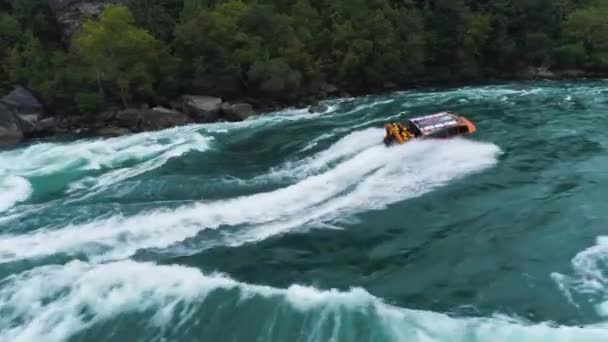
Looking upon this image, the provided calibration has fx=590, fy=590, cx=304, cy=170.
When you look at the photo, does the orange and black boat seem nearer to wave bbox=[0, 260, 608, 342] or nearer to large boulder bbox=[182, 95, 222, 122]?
wave bbox=[0, 260, 608, 342]

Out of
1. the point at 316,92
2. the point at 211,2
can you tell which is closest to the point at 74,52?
the point at 211,2

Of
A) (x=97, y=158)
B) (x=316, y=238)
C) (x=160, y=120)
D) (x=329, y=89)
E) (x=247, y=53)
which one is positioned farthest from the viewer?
(x=329, y=89)

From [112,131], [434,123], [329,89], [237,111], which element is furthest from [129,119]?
[434,123]

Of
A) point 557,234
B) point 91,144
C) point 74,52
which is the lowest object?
point 557,234

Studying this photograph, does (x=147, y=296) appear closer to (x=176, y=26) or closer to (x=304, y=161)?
→ (x=304, y=161)

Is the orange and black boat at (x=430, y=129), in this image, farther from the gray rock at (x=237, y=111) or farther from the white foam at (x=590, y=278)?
the gray rock at (x=237, y=111)

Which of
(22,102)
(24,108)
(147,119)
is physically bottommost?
(147,119)

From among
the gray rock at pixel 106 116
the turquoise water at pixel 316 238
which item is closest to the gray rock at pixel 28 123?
the gray rock at pixel 106 116

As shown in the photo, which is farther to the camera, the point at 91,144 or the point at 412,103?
the point at 412,103

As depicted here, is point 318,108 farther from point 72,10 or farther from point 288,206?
point 72,10
